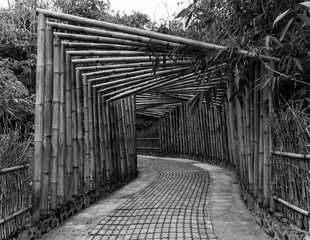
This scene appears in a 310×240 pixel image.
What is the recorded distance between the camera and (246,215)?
391 centimetres

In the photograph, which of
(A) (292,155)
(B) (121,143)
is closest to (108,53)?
(A) (292,155)

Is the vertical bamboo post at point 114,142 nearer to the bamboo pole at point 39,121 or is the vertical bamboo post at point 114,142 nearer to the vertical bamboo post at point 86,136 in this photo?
the vertical bamboo post at point 86,136

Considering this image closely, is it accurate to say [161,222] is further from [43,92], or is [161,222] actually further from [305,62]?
[305,62]

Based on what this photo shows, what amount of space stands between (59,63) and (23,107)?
7.01ft

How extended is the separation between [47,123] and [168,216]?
5.34 ft

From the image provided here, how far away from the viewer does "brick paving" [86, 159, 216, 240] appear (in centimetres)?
325

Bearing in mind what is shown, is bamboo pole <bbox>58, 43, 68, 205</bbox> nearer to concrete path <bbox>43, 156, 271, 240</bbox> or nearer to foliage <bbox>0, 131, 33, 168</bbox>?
concrete path <bbox>43, 156, 271, 240</bbox>

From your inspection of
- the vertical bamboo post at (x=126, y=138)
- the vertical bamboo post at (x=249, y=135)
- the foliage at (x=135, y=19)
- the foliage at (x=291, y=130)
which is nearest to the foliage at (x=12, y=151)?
the foliage at (x=291, y=130)

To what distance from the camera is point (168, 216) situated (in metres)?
3.83

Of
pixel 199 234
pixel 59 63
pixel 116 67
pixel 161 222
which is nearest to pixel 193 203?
pixel 161 222

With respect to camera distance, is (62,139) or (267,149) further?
(62,139)

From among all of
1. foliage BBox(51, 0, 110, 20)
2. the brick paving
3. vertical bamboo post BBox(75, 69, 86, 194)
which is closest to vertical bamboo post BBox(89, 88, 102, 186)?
vertical bamboo post BBox(75, 69, 86, 194)

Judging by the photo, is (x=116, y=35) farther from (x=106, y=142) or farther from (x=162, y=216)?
(x=106, y=142)

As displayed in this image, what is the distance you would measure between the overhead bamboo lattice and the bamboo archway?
10 mm
